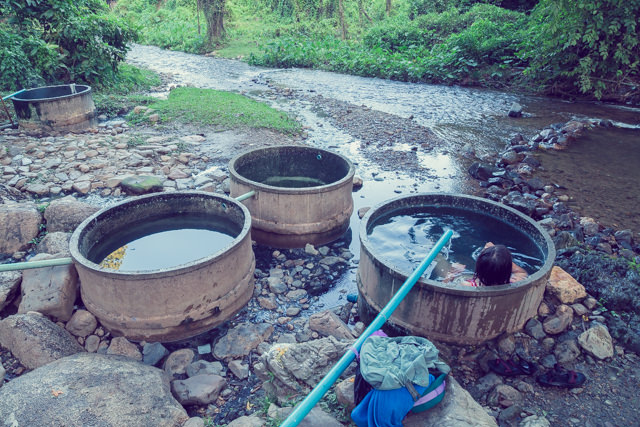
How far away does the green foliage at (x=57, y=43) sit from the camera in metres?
10.5

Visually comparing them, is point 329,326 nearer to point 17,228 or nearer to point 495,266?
point 495,266

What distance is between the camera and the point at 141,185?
6.52 m

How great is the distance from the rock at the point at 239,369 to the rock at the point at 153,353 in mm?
625

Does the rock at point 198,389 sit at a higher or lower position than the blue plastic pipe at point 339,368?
lower

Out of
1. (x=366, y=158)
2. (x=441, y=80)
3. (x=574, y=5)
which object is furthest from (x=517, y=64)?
(x=366, y=158)

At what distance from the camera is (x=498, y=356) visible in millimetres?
3598

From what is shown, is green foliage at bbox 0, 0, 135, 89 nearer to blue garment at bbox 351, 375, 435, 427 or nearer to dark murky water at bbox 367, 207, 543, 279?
dark murky water at bbox 367, 207, 543, 279

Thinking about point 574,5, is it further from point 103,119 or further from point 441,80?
point 103,119

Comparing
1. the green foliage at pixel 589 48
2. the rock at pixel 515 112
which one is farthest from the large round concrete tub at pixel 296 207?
the green foliage at pixel 589 48

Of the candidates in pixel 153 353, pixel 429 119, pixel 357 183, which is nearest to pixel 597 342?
pixel 153 353

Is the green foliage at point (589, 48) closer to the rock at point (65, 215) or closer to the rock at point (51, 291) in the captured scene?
the rock at point (65, 215)

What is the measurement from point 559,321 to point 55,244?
515 centimetres

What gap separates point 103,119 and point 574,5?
40.5ft

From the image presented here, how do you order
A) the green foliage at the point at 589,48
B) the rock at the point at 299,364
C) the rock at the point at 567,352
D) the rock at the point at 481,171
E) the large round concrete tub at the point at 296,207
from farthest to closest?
the green foliage at the point at 589,48 < the rock at the point at 481,171 < the large round concrete tub at the point at 296,207 < the rock at the point at 567,352 < the rock at the point at 299,364
